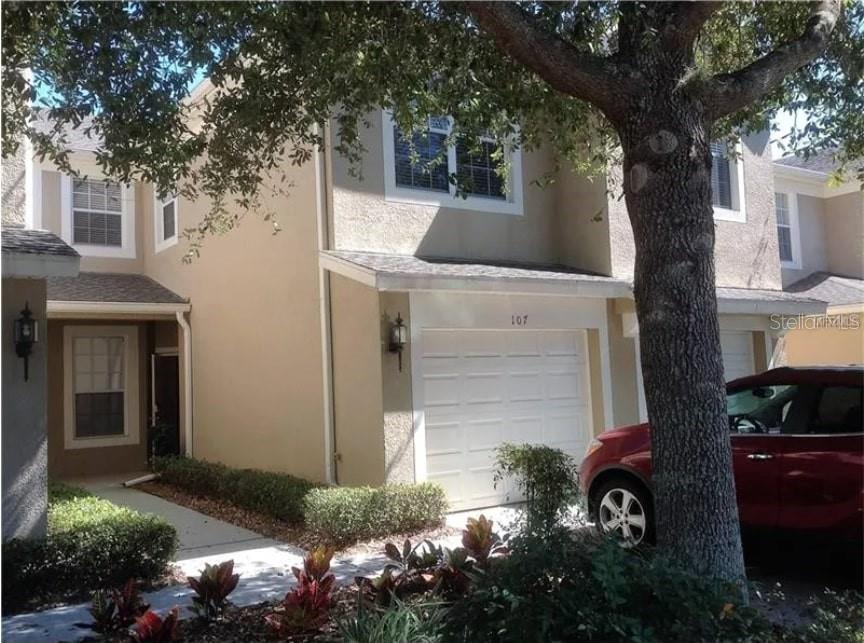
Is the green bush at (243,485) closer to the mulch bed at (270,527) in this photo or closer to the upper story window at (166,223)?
the mulch bed at (270,527)

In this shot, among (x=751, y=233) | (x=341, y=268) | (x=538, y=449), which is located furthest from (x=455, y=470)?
(x=751, y=233)

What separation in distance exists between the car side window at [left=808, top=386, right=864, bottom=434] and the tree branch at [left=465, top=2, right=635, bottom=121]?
10.2 feet

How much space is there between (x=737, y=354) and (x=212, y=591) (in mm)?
10581

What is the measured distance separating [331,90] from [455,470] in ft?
16.9

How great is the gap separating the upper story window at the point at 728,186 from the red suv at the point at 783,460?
6.99 meters

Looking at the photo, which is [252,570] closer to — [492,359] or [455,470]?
[455,470]

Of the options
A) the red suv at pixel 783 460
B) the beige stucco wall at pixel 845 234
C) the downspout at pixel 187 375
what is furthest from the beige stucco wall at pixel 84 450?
the beige stucco wall at pixel 845 234

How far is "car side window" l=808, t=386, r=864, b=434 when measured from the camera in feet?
20.4

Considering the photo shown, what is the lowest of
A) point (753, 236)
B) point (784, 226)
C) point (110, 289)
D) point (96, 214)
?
point (110, 289)

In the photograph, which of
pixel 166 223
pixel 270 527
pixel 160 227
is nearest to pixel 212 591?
pixel 270 527

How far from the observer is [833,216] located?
58.4 feet

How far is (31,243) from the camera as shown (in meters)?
6.86

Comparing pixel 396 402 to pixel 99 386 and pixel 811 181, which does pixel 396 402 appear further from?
pixel 811 181

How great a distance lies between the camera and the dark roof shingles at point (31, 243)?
657 centimetres
